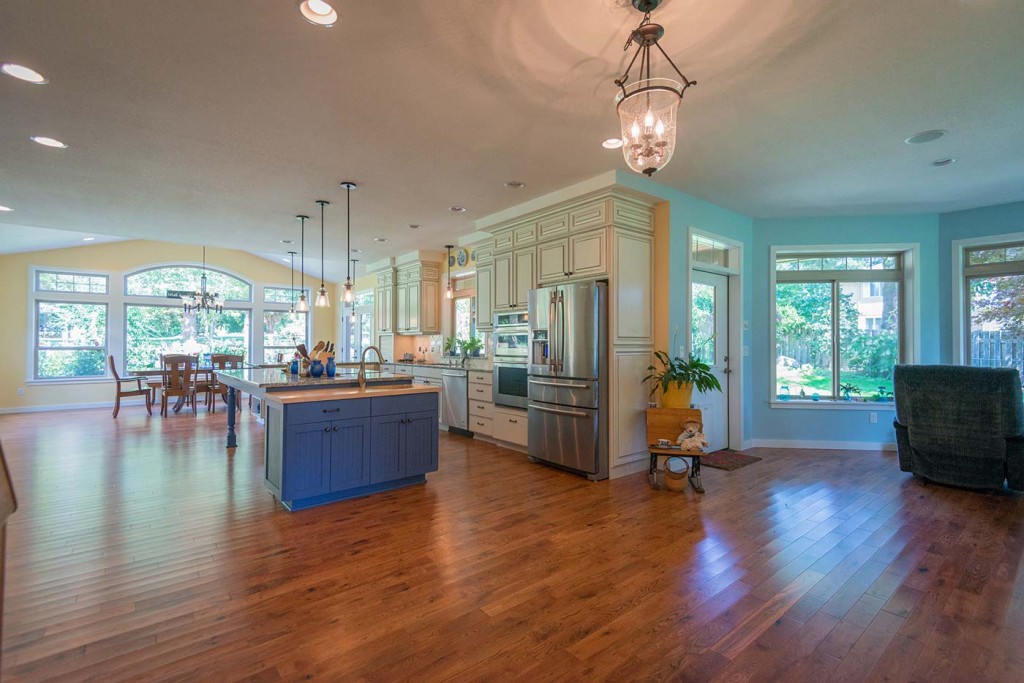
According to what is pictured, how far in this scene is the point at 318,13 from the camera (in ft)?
6.95

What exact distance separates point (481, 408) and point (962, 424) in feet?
14.7

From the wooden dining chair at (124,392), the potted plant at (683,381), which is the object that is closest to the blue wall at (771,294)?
the potted plant at (683,381)

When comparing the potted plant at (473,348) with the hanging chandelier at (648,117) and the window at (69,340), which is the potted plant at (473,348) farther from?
the window at (69,340)

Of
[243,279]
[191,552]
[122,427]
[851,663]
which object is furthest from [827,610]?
[243,279]

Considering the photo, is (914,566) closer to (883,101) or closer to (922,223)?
(883,101)

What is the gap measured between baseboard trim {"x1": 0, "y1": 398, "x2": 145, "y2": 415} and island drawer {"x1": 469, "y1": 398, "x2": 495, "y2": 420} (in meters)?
6.91

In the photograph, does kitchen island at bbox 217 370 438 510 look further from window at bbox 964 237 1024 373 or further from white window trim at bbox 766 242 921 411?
window at bbox 964 237 1024 373

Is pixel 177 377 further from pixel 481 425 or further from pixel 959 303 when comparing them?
pixel 959 303

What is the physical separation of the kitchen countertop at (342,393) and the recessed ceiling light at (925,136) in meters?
4.03

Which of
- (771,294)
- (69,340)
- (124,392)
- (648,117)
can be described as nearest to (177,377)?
(124,392)

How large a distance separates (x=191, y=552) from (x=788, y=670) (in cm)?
305

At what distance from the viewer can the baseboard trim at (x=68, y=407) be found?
7.93 meters

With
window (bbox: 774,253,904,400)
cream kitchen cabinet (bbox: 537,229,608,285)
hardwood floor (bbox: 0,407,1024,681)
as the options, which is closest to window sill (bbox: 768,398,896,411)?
window (bbox: 774,253,904,400)

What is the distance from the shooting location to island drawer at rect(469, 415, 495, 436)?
5645mm
